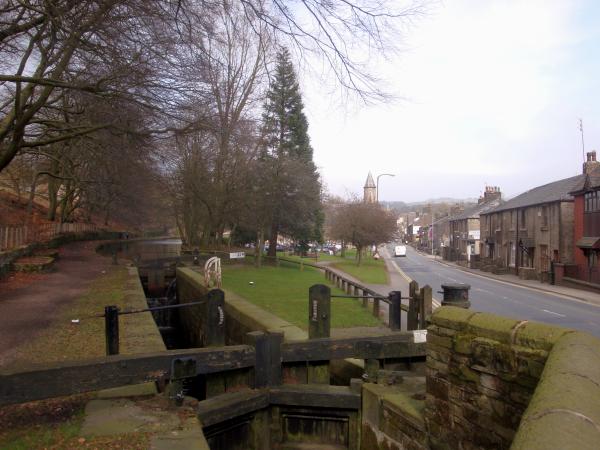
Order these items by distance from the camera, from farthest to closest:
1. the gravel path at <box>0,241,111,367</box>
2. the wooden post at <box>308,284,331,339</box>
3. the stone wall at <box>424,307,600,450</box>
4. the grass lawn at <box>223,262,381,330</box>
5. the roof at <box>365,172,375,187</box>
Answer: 1. the roof at <box>365,172,375,187</box>
2. the grass lawn at <box>223,262,381,330</box>
3. the gravel path at <box>0,241,111,367</box>
4. the wooden post at <box>308,284,331,339</box>
5. the stone wall at <box>424,307,600,450</box>

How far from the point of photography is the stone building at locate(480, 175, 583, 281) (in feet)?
123

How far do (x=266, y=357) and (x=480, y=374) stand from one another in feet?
11.6

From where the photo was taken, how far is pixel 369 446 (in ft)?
22.7

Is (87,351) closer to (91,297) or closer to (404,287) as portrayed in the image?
(91,297)

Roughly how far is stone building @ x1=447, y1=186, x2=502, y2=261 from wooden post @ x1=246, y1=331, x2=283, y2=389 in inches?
2327

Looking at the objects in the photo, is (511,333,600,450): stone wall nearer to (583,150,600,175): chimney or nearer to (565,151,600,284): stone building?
(565,151,600,284): stone building

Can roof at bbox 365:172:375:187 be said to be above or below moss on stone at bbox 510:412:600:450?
above

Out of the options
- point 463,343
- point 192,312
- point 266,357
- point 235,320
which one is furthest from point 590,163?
point 463,343

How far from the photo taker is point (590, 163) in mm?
38281


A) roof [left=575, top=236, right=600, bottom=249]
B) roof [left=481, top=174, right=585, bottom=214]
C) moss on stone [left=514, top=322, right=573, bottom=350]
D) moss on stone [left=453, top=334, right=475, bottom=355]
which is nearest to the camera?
moss on stone [left=514, top=322, right=573, bottom=350]

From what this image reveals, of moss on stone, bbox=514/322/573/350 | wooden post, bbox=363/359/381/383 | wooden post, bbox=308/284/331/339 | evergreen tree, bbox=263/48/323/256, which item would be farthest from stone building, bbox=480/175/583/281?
moss on stone, bbox=514/322/573/350

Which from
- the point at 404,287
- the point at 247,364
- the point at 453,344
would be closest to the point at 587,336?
the point at 453,344

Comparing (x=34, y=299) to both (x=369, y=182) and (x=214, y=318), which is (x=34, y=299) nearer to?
(x=214, y=318)

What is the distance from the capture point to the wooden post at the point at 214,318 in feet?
24.7
